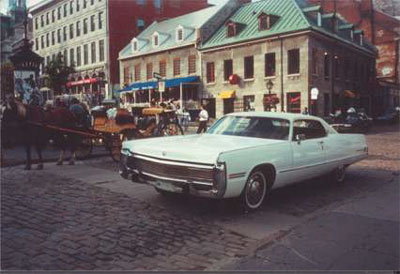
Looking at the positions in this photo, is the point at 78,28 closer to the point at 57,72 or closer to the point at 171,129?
the point at 57,72

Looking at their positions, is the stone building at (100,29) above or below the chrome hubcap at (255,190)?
above

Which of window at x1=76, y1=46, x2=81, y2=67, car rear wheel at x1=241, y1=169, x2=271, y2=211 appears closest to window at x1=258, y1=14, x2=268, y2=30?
window at x1=76, y1=46, x2=81, y2=67

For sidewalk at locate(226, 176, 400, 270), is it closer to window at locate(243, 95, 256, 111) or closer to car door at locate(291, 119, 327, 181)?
car door at locate(291, 119, 327, 181)

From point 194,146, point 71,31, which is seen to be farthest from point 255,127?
point 71,31

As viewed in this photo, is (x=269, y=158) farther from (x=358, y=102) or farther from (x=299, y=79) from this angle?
(x=358, y=102)

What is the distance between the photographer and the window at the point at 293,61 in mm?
32656

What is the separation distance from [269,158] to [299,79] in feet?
90.0

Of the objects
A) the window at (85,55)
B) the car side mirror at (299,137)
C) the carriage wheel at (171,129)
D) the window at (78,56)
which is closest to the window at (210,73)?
the window at (85,55)

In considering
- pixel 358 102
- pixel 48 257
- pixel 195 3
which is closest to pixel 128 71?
pixel 195 3

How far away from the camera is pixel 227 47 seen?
3675cm

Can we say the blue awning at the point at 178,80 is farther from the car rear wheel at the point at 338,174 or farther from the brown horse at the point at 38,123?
the car rear wheel at the point at 338,174

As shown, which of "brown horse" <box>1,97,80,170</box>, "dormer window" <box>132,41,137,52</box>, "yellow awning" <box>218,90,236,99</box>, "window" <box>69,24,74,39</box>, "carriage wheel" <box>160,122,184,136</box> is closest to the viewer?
"brown horse" <box>1,97,80,170</box>

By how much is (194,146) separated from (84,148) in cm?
646

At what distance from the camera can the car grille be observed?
18.0 ft
